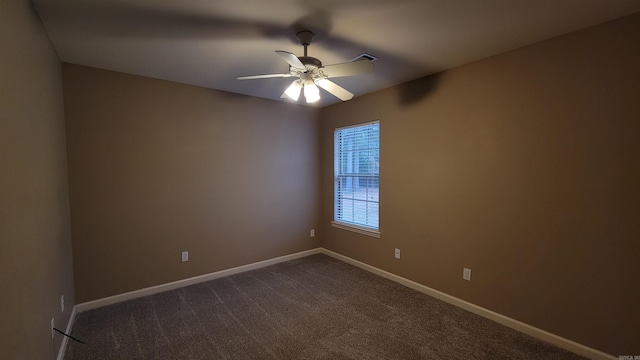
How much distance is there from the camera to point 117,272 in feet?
9.38

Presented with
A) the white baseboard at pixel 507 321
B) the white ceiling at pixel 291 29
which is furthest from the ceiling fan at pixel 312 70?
the white baseboard at pixel 507 321

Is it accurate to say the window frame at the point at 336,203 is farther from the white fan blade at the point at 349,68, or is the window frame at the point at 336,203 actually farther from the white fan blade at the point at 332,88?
the white fan blade at the point at 349,68

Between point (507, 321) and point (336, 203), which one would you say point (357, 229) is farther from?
point (507, 321)

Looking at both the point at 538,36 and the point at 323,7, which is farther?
the point at 538,36

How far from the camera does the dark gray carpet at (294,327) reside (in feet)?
6.84

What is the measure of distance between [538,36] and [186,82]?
3524 mm

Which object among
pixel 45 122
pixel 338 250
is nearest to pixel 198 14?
pixel 45 122

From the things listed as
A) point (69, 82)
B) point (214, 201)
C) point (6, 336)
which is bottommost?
point (6, 336)

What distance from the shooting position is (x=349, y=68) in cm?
200

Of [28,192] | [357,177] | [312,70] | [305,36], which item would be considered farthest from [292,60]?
[357,177]

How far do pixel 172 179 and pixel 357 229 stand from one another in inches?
100

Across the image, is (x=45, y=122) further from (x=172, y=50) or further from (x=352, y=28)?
(x=352, y=28)

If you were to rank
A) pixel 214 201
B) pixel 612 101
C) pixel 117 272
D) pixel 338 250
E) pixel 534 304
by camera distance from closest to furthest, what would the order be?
pixel 612 101, pixel 534 304, pixel 117 272, pixel 214 201, pixel 338 250

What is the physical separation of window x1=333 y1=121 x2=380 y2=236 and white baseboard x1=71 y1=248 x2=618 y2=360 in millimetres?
590
